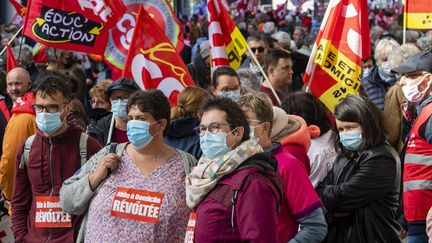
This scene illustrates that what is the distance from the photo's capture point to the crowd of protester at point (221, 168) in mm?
4453

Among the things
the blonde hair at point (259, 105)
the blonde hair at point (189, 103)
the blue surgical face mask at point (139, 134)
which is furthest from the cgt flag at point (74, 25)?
the blonde hair at point (259, 105)

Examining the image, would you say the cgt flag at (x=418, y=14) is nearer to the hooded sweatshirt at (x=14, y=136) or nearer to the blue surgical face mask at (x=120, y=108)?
the blue surgical face mask at (x=120, y=108)

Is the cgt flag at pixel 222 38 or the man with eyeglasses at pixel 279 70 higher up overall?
the cgt flag at pixel 222 38

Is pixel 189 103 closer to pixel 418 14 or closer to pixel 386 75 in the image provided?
pixel 418 14

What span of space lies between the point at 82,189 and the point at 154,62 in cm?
257

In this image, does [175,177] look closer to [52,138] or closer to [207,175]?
[207,175]

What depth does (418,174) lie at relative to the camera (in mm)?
5793

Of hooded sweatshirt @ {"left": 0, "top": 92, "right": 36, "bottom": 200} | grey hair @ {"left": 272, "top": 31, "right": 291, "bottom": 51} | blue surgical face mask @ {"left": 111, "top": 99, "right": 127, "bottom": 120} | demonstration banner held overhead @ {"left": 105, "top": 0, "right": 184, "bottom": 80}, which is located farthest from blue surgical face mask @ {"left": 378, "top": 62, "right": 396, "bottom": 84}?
hooded sweatshirt @ {"left": 0, "top": 92, "right": 36, "bottom": 200}

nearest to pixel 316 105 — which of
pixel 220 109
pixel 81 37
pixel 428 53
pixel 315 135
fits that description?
pixel 315 135

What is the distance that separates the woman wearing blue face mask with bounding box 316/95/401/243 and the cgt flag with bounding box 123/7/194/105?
2.07 metres

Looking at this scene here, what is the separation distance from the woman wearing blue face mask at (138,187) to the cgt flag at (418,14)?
417cm

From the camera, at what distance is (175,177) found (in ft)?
16.8

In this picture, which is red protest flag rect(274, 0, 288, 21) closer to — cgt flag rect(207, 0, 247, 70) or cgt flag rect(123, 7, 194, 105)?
cgt flag rect(207, 0, 247, 70)

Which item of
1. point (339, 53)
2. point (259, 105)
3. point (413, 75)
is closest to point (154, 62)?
point (339, 53)
